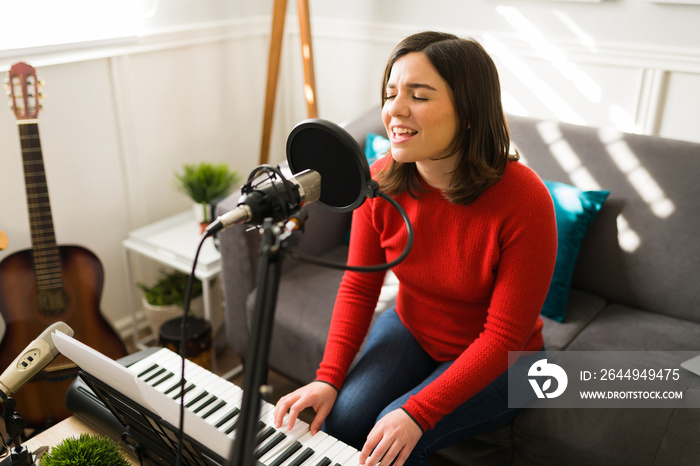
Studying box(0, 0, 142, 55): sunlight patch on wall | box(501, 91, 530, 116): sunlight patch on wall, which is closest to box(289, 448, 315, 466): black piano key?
box(0, 0, 142, 55): sunlight patch on wall

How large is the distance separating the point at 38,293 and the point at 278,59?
1282 millimetres

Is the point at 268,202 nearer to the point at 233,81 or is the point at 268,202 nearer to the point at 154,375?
the point at 154,375

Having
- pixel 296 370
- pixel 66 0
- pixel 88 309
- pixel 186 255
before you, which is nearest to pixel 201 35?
pixel 66 0

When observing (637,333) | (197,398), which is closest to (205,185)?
(197,398)

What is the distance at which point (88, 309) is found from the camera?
1897 millimetres

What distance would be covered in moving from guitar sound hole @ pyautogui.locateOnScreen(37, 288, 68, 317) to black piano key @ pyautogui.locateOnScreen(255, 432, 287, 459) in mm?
1055

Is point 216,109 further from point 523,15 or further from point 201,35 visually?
point 523,15

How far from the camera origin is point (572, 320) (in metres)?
1.78

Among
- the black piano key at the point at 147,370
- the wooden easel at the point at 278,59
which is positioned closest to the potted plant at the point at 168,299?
the wooden easel at the point at 278,59

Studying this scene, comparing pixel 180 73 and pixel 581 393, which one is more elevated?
pixel 180 73

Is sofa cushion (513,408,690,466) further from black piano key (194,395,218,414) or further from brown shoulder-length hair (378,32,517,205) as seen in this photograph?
black piano key (194,395,218,414)

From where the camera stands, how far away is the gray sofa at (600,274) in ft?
5.47

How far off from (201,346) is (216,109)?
3.56 ft

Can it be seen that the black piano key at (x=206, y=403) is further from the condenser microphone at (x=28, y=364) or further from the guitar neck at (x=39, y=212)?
the guitar neck at (x=39, y=212)
